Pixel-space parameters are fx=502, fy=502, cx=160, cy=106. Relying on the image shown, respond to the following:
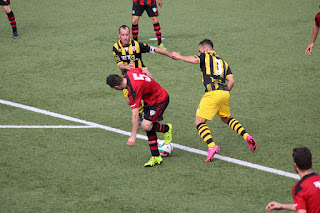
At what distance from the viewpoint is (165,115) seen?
10.3 metres

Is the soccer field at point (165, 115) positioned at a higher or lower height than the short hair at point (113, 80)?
lower

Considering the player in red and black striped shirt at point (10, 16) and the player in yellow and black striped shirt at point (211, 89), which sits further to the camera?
the player in red and black striped shirt at point (10, 16)

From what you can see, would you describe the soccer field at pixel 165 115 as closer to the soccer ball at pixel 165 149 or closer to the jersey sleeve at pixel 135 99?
the soccer ball at pixel 165 149

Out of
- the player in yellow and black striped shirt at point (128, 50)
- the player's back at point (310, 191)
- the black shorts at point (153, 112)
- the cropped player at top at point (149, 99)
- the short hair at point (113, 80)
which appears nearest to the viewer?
the player's back at point (310, 191)

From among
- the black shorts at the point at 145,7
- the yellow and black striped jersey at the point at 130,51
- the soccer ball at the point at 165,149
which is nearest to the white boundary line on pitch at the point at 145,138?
the soccer ball at the point at 165,149

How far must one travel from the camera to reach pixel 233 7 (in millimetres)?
18641

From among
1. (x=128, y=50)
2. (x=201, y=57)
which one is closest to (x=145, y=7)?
(x=128, y=50)

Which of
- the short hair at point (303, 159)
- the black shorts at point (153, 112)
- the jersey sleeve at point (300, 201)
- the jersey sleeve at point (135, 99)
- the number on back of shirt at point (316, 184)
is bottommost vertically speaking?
the black shorts at point (153, 112)

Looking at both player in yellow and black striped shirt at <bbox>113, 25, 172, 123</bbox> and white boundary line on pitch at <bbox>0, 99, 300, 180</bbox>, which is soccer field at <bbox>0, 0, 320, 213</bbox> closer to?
white boundary line on pitch at <bbox>0, 99, 300, 180</bbox>

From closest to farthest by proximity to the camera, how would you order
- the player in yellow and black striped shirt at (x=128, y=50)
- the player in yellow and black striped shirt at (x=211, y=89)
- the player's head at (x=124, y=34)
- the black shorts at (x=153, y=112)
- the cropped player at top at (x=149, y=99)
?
the cropped player at top at (x=149, y=99) < the black shorts at (x=153, y=112) < the player in yellow and black striped shirt at (x=211, y=89) < the player's head at (x=124, y=34) < the player in yellow and black striped shirt at (x=128, y=50)

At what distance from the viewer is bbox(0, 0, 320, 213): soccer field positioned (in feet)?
23.3

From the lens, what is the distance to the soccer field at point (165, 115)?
710cm

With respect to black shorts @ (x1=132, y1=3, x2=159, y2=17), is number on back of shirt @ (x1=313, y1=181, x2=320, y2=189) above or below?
below

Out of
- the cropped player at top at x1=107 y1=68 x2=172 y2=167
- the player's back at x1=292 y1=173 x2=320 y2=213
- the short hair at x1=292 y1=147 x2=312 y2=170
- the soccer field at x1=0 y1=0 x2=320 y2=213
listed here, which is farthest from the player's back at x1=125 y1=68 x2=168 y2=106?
the player's back at x1=292 y1=173 x2=320 y2=213
